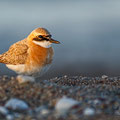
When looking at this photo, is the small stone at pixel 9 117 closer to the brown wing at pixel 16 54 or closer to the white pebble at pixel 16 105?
the white pebble at pixel 16 105

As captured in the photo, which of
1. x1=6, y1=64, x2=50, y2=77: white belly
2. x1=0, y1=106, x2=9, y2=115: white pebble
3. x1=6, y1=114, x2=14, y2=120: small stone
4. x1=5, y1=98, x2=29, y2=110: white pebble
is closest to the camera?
x1=6, y1=114, x2=14, y2=120: small stone

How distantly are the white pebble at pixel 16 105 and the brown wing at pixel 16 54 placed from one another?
2.59 m

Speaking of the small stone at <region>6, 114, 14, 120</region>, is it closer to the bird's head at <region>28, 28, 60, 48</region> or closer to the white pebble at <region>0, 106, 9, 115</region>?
the white pebble at <region>0, 106, 9, 115</region>

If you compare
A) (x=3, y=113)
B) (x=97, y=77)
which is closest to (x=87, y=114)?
(x=3, y=113)

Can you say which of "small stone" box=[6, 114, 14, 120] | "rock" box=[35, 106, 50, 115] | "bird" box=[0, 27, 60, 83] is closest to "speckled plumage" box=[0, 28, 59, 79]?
"bird" box=[0, 27, 60, 83]

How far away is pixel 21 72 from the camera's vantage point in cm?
742

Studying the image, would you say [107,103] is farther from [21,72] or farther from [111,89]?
[21,72]

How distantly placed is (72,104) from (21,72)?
9.94 feet

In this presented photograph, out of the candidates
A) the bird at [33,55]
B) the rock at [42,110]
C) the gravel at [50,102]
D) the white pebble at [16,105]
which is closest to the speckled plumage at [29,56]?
the bird at [33,55]

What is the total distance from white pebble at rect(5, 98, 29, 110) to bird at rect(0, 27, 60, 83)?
2.37 metres

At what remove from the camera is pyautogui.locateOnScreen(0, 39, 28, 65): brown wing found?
742 cm

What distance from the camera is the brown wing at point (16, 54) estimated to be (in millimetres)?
7418

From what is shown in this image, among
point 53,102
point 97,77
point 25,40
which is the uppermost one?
point 25,40

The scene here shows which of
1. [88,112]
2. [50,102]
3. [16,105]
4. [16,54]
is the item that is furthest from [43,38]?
[88,112]
